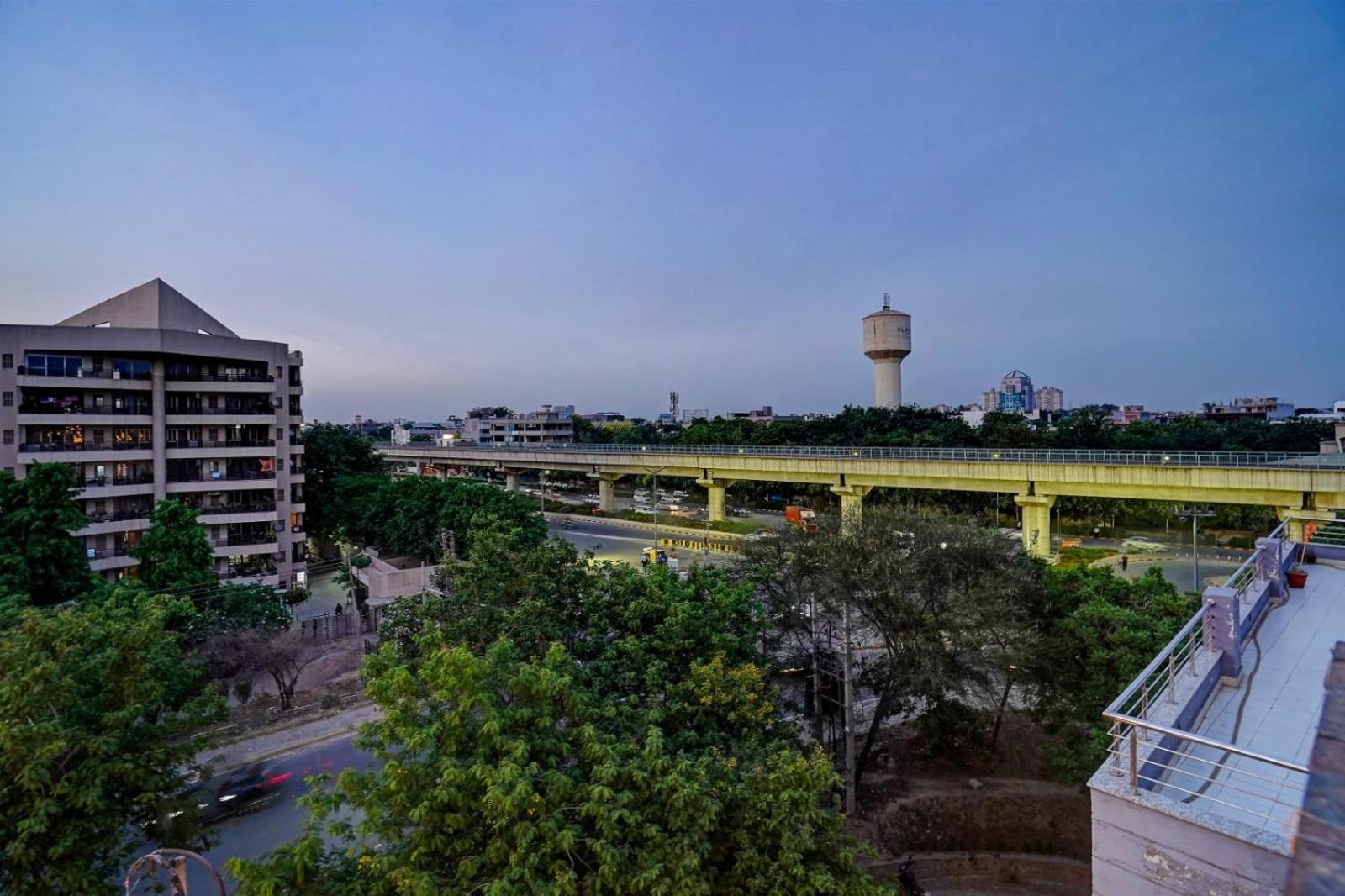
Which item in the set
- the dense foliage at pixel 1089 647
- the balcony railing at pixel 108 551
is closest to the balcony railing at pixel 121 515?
the balcony railing at pixel 108 551

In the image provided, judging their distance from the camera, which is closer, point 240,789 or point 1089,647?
point 1089,647

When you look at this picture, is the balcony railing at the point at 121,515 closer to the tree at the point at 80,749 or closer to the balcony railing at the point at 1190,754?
the tree at the point at 80,749

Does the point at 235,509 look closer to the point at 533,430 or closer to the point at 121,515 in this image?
the point at 121,515

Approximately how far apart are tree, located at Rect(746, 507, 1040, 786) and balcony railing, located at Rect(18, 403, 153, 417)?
2890cm

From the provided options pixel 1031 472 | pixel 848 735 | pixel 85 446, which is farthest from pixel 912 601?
pixel 85 446

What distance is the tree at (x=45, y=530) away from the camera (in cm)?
1838

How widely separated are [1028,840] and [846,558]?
7083mm

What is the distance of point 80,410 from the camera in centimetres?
2864

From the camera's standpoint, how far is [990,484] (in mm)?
37531

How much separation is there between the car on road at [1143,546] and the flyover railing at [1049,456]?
630cm

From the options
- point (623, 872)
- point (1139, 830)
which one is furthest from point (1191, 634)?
point (623, 872)

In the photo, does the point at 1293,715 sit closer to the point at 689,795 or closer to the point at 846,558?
the point at 689,795

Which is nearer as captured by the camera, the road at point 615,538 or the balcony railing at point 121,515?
the balcony railing at point 121,515

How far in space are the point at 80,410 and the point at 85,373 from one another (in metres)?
1.61
